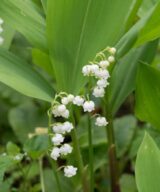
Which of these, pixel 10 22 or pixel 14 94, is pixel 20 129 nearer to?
pixel 14 94

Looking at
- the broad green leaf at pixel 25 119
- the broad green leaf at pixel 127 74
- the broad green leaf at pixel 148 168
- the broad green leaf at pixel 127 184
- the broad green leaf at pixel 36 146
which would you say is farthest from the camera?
the broad green leaf at pixel 25 119

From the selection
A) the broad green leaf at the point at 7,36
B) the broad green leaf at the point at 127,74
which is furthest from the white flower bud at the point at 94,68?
the broad green leaf at the point at 7,36

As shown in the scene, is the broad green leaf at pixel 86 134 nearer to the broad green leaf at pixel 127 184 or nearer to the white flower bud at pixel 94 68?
the broad green leaf at pixel 127 184

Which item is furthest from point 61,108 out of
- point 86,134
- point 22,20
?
point 86,134

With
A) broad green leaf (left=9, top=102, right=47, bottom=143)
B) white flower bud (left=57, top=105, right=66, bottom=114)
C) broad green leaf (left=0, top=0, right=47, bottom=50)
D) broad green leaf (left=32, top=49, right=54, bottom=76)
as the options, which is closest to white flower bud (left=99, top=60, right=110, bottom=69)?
white flower bud (left=57, top=105, right=66, bottom=114)

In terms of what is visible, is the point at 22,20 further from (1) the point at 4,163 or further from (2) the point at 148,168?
(2) the point at 148,168

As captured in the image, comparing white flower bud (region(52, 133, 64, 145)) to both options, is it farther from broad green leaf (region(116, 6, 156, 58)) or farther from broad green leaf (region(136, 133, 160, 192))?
broad green leaf (region(116, 6, 156, 58))

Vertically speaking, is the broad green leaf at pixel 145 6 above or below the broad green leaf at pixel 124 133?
above

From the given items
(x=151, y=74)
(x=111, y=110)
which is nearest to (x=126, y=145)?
(x=111, y=110)
